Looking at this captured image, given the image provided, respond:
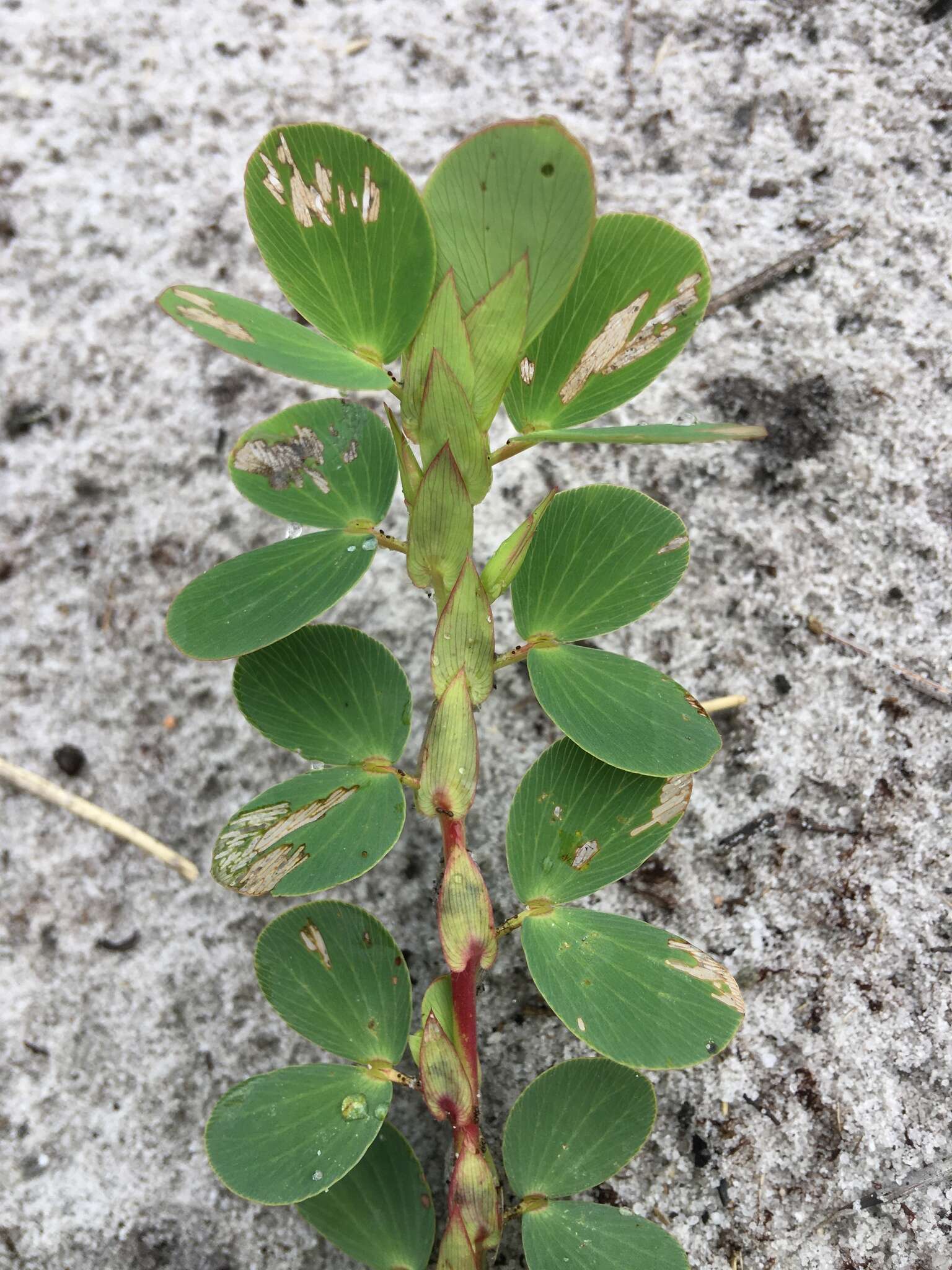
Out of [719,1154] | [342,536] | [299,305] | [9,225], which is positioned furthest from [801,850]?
[9,225]

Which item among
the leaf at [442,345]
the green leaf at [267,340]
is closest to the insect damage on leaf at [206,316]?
the green leaf at [267,340]

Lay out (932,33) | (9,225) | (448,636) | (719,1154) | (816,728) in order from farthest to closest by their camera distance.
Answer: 1. (9,225)
2. (932,33)
3. (816,728)
4. (719,1154)
5. (448,636)

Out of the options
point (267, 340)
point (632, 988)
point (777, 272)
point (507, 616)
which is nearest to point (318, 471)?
point (267, 340)

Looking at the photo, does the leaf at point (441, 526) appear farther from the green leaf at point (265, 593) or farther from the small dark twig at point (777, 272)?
the small dark twig at point (777, 272)

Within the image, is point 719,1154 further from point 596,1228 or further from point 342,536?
point 342,536

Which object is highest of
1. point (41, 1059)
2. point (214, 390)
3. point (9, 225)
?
point (9, 225)

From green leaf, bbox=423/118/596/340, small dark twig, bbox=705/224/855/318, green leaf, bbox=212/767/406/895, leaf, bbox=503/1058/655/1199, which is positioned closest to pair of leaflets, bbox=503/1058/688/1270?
leaf, bbox=503/1058/655/1199
